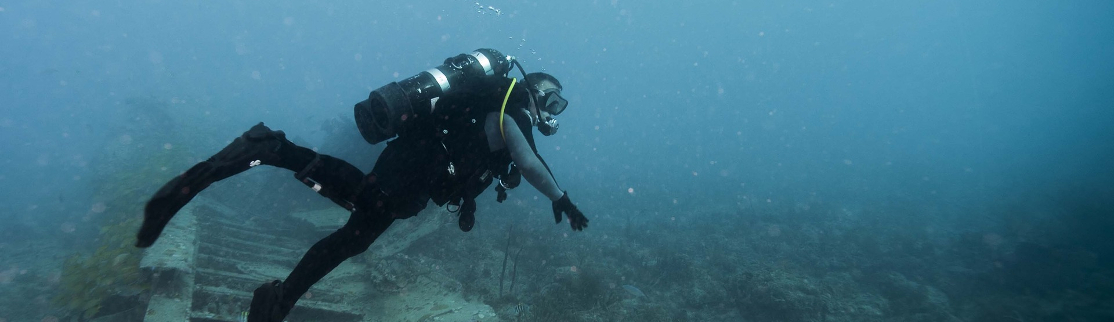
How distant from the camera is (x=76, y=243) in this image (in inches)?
493

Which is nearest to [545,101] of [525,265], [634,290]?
[634,290]

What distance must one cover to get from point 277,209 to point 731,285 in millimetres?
13904

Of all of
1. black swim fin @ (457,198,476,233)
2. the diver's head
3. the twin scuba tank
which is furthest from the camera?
black swim fin @ (457,198,476,233)

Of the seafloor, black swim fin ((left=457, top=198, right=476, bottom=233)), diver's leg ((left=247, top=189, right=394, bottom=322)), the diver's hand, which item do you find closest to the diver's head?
the diver's hand

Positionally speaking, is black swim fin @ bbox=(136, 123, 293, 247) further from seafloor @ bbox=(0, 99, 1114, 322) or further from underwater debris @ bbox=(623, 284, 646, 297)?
underwater debris @ bbox=(623, 284, 646, 297)

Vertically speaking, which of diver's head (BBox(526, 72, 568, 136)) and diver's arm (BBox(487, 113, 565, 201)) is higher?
diver's head (BBox(526, 72, 568, 136))

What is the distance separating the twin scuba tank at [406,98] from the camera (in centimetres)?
320

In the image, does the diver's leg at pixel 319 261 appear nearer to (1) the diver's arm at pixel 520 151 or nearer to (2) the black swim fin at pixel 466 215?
(2) the black swim fin at pixel 466 215

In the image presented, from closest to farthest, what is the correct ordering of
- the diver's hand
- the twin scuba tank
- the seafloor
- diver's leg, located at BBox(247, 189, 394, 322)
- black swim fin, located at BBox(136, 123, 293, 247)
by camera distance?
black swim fin, located at BBox(136, 123, 293, 247), diver's leg, located at BBox(247, 189, 394, 322), the twin scuba tank, the diver's hand, the seafloor

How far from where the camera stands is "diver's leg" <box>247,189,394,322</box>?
8.61 feet

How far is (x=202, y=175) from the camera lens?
2.18 metres

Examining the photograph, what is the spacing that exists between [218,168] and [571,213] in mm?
2396

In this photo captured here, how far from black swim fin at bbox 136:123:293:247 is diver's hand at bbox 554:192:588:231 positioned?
207cm

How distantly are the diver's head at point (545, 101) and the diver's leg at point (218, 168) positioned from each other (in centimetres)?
183
